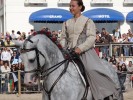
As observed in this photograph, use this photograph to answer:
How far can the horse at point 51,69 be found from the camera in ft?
24.8

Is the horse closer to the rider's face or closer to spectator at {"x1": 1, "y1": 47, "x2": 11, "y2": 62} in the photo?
the rider's face

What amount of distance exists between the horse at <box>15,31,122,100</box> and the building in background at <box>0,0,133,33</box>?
25.3 m

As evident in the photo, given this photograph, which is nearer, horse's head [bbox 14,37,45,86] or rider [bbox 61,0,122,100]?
horse's head [bbox 14,37,45,86]

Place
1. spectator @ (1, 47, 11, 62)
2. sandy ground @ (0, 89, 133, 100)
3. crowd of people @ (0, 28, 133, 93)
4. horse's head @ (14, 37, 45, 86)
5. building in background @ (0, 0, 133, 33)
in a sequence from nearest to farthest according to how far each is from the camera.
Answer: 1. horse's head @ (14, 37, 45, 86)
2. sandy ground @ (0, 89, 133, 100)
3. crowd of people @ (0, 28, 133, 93)
4. spectator @ (1, 47, 11, 62)
5. building in background @ (0, 0, 133, 33)

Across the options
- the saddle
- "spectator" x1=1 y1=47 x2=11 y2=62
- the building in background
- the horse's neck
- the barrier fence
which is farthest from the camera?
the building in background

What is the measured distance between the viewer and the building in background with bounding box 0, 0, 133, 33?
34.0 meters

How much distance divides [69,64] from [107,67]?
969mm

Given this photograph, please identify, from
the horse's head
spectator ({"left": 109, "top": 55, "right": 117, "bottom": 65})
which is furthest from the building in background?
the horse's head

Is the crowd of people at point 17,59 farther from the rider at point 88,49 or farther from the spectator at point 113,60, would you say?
the rider at point 88,49

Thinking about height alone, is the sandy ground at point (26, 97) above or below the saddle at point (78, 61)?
below

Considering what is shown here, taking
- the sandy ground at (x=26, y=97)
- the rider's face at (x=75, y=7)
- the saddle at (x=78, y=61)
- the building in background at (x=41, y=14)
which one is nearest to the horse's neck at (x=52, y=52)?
the saddle at (x=78, y=61)

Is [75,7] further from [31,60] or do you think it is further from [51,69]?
[31,60]

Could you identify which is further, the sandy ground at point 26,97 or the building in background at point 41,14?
the building in background at point 41,14

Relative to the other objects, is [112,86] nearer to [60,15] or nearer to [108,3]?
[60,15]
